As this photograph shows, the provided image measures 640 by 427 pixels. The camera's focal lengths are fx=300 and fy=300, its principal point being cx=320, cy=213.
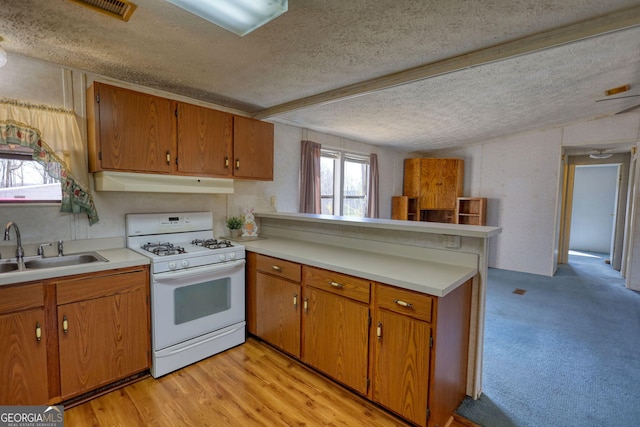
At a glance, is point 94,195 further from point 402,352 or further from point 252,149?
point 402,352

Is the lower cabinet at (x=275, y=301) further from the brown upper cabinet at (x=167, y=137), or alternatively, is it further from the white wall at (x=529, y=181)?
the white wall at (x=529, y=181)

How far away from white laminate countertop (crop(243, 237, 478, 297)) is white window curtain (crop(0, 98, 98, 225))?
1.36 meters

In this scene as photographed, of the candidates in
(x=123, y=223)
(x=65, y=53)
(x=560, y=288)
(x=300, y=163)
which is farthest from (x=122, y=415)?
(x=560, y=288)

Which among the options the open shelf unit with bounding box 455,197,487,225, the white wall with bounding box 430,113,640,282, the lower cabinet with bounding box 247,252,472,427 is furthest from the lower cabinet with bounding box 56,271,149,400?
the white wall with bounding box 430,113,640,282

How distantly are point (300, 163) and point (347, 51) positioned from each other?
214cm

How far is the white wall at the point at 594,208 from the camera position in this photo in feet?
22.8

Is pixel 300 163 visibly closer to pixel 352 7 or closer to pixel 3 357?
pixel 352 7

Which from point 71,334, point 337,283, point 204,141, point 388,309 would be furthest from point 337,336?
point 204,141

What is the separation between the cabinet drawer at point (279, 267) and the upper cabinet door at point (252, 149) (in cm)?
90

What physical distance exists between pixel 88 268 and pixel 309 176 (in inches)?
107

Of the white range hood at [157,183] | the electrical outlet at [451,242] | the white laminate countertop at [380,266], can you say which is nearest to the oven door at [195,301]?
the white laminate countertop at [380,266]

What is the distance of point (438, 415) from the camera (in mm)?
1694

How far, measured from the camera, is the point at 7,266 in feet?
6.64

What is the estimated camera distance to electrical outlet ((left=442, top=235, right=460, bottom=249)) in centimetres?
201
